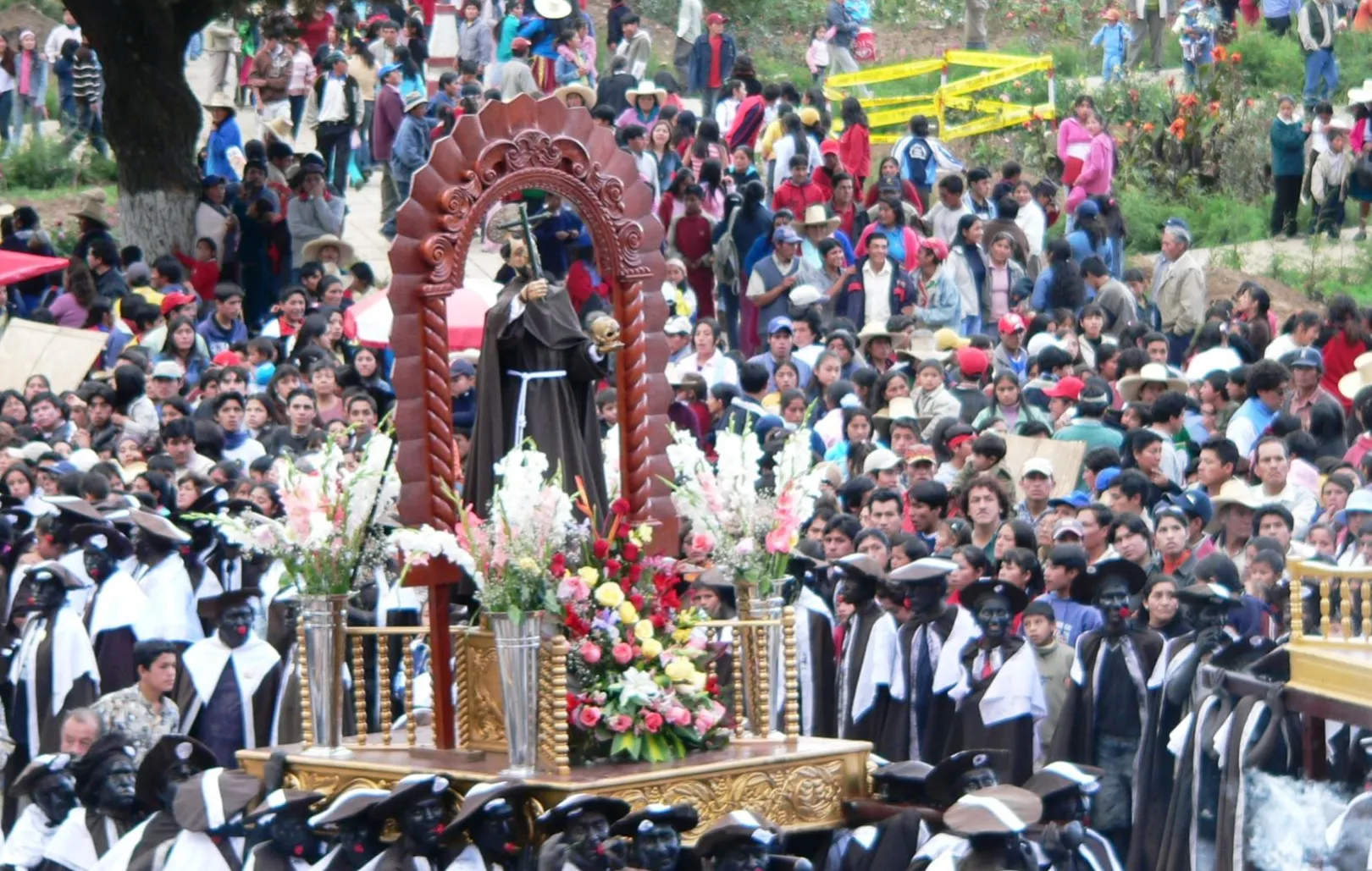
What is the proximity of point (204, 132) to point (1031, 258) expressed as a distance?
11064mm

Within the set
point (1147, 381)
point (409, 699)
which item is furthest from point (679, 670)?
point (1147, 381)

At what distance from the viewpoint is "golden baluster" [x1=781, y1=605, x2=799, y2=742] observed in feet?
38.3

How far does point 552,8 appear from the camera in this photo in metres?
27.9

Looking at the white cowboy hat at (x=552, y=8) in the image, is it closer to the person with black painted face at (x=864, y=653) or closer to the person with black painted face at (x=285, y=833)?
the person with black painted face at (x=864, y=653)

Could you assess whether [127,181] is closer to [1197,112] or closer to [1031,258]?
[1031,258]

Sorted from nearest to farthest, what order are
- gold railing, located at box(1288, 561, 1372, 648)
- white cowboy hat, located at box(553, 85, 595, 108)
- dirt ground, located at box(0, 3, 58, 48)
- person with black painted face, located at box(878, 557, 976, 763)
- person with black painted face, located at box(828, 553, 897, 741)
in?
gold railing, located at box(1288, 561, 1372, 648) < person with black painted face, located at box(878, 557, 976, 763) < person with black painted face, located at box(828, 553, 897, 741) < white cowboy hat, located at box(553, 85, 595, 108) < dirt ground, located at box(0, 3, 58, 48)

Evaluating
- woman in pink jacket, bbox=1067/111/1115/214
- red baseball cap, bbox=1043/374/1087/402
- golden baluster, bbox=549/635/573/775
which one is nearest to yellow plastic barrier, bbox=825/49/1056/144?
woman in pink jacket, bbox=1067/111/1115/214

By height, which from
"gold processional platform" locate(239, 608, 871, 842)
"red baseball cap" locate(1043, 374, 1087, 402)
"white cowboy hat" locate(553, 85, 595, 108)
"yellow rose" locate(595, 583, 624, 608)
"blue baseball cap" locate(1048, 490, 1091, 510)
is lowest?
"gold processional platform" locate(239, 608, 871, 842)

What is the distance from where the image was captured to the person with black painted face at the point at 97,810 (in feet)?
37.9

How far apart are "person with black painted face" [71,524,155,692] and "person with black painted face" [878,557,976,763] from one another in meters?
4.05

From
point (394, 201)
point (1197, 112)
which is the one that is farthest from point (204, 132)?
point (1197, 112)

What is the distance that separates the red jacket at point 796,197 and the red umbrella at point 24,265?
5.77 meters

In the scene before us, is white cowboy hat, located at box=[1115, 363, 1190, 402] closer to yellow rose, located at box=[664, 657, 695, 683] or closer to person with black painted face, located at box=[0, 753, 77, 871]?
yellow rose, located at box=[664, 657, 695, 683]

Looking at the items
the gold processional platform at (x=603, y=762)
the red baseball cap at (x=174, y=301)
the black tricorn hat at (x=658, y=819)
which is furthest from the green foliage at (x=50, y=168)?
the black tricorn hat at (x=658, y=819)
